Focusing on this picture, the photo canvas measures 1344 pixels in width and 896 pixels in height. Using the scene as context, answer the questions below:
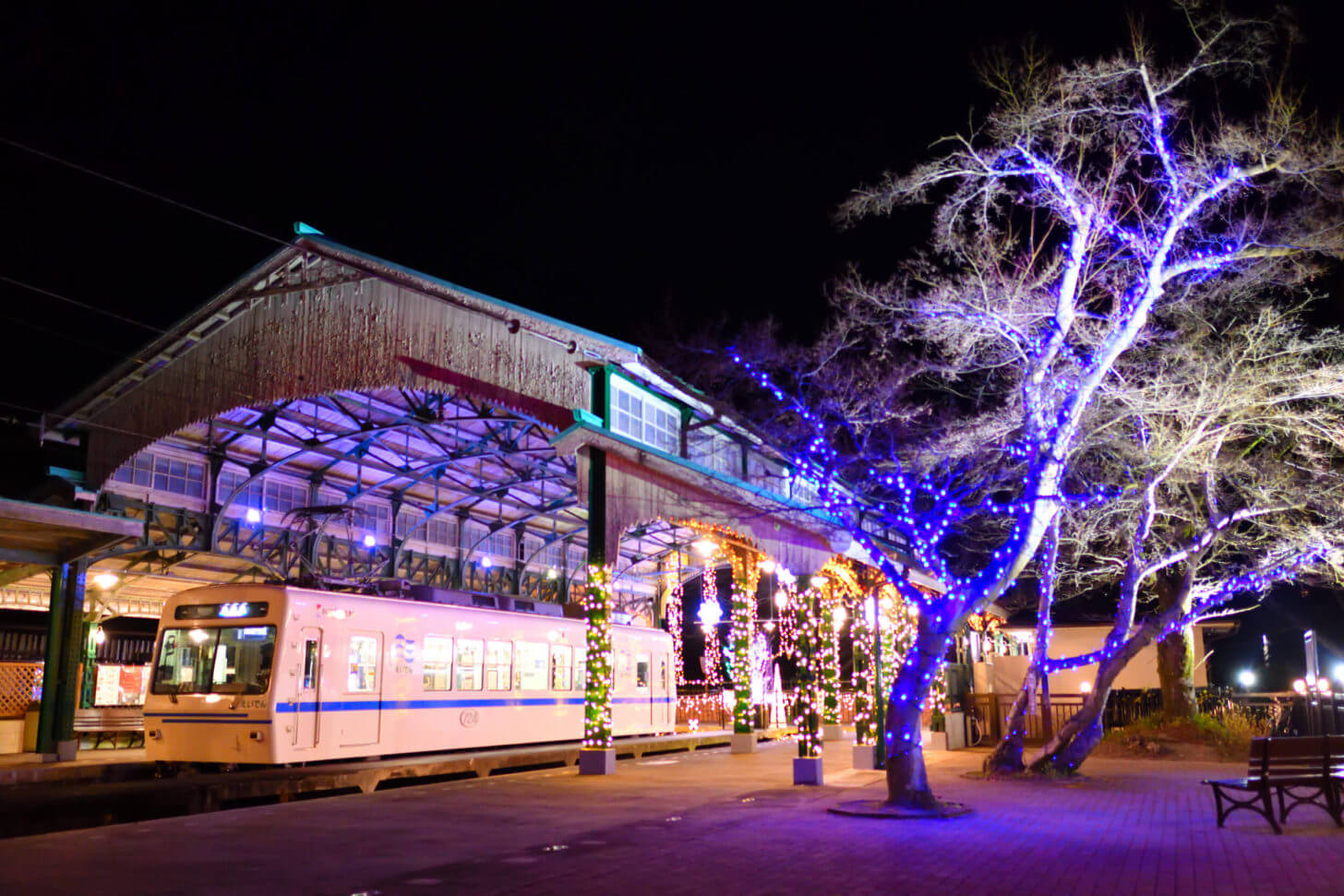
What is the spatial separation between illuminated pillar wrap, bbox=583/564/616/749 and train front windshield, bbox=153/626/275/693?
4.51 m

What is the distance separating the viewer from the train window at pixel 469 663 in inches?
731

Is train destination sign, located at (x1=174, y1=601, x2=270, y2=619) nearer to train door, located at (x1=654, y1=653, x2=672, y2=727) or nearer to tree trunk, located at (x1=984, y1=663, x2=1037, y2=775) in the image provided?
tree trunk, located at (x1=984, y1=663, x2=1037, y2=775)

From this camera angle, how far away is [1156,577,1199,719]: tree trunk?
75.1 feet

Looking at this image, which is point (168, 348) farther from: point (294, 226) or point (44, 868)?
point (44, 868)

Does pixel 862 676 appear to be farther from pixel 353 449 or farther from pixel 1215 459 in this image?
pixel 353 449

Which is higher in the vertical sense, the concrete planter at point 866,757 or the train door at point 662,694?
the train door at point 662,694

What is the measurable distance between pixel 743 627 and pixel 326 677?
982cm

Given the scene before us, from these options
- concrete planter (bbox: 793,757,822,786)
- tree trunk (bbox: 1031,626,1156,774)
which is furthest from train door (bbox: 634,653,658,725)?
tree trunk (bbox: 1031,626,1156,774)

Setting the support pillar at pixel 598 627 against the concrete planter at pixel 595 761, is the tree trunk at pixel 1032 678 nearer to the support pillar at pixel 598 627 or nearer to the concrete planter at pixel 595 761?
the concrete planter at pixel 595 761

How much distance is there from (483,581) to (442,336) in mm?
17656

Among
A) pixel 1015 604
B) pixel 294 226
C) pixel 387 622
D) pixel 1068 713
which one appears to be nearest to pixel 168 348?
pixel 294 226

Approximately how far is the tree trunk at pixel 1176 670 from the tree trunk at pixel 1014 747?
7.77 meters

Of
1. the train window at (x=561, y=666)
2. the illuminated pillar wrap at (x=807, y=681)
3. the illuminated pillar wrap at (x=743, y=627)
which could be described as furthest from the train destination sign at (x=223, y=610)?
the illuminated pillar wrap at (x=743, y=627)

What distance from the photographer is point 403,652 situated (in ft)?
56.4
